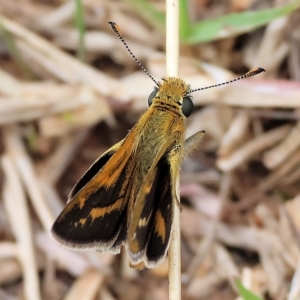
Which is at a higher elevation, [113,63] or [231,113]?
[113,63]

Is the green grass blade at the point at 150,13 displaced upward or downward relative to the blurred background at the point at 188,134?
upward

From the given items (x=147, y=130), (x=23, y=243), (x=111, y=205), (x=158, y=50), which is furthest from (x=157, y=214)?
(x=158, y=50)

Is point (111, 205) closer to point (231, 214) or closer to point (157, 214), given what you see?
point (157, 214)

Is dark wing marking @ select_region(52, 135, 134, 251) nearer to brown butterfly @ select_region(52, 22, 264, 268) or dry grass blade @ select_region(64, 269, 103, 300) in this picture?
brown butterfly @ select_region(52, 22, 264, 268)

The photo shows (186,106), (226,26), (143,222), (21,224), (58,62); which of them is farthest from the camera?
(58,62)

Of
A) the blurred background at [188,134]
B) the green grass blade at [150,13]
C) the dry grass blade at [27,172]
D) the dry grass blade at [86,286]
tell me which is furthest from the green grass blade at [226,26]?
the dry grass blade at [86,286]

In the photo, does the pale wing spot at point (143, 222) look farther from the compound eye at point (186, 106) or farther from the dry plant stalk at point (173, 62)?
the compound eye at point (186, 106)

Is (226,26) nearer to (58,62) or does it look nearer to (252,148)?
(252,148)

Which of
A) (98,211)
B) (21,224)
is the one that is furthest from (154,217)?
(21,224)
